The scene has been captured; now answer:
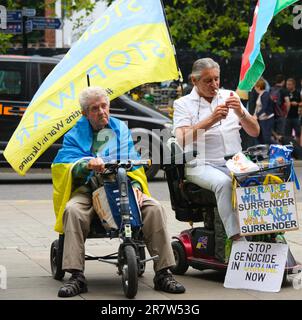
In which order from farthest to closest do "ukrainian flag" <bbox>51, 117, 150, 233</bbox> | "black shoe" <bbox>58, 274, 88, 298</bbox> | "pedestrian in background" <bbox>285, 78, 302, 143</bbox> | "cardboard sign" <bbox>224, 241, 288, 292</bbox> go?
"pedestrian in background" <bbox>285, 78, 302, 143</bbox>
"ukrainian flag" <bbox>51, 117, 150, 233</bbox>
"cardboard sign" <bbox>224, 241, 288, 292</bbox>
"black shoe" <bbox>58, 274, 88, 298</bbox>

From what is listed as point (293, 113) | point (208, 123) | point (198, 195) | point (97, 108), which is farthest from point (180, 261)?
point (293, 113)

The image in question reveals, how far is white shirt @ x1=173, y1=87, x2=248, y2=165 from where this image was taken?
7625 mm

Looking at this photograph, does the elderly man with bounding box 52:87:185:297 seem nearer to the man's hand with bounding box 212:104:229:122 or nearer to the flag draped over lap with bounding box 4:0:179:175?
the flag draped over lap with bounding box 4:0:179:175

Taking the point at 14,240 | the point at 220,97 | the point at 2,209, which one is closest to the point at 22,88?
the point at 2,209

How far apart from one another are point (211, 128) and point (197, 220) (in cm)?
75

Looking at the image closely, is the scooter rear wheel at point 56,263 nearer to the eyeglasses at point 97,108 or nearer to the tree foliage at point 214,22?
the eyeglasses at point 97,108

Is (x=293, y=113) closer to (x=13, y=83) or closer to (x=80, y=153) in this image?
(x=13, y=83)

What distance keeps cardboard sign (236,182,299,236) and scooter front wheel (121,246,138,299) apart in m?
0.86

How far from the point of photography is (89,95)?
7.10m

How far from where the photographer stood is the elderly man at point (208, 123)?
7473 mm

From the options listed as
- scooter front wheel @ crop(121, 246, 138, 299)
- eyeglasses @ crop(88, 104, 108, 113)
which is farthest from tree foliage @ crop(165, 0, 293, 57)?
scooter front wheel @ crop(121, 246, 138, 299)

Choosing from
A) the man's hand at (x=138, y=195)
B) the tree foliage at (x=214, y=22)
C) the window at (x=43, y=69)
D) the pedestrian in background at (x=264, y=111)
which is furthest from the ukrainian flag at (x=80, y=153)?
the tree foliage at (x=214, y=22)

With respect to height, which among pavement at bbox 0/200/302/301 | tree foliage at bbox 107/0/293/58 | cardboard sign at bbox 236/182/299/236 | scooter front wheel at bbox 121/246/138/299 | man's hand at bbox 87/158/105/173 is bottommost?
pavement at bbox 0/200/302/301

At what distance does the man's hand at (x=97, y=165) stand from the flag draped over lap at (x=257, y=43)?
137cm
